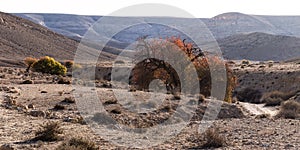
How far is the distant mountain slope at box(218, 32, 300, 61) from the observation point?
5153 inches

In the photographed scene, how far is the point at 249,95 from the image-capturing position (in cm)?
4750

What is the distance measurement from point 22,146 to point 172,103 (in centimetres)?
1258

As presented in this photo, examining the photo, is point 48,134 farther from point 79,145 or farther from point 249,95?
point 249,95

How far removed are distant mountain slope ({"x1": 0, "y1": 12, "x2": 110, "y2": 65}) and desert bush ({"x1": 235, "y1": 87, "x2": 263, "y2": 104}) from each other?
48895 mm

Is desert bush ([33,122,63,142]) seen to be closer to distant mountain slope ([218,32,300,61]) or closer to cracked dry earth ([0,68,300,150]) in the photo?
cracked dry earth ([0,68,300,150])

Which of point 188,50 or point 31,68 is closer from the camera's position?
point 188,50

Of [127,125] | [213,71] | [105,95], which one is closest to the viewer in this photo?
[127,125]

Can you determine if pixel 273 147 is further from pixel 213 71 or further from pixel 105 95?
pixel 213 71

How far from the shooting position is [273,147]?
12.8m

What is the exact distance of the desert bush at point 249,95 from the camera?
45694mm

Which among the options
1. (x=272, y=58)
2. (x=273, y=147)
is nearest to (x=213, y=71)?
(x=273, y=147)

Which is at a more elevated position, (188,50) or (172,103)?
(188,50)

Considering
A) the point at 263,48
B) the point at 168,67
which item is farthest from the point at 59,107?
the point at 263,48

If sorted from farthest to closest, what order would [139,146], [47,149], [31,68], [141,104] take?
[31,68] < [141,104] < [139,146] < [47,149]
